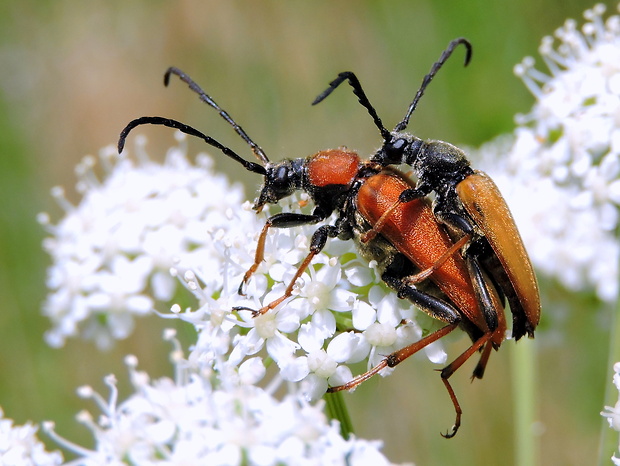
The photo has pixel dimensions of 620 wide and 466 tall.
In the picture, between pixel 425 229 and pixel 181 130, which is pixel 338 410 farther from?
pixel 181 130

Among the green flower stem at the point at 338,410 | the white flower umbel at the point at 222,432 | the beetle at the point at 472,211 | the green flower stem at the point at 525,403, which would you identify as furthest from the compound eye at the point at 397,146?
the green flower stem at the point at 525,403

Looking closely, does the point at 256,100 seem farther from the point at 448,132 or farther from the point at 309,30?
the point at 448,132

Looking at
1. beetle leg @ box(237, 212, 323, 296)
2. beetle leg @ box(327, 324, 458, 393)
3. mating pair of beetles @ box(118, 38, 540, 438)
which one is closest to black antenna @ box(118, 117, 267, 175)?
mating pair of beetles @ box(118, 38, 540, 438)

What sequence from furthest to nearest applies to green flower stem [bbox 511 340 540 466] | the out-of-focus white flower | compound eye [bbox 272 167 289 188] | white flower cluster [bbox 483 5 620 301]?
white flower cluster [bbox 483 5 620 301]
green flower stem [bbox 511 340 540 466]
compound eye [bbox 272 167 289 188]
the out-of-focus white flower

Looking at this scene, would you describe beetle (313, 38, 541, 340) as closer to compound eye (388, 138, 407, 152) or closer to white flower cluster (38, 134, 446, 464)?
compound eye (388, 138, 407, 152)

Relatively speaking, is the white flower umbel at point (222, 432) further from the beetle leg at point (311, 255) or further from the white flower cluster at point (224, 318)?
the beetle leg at point (311, 255)

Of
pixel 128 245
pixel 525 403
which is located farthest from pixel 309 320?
pixel 128 245
